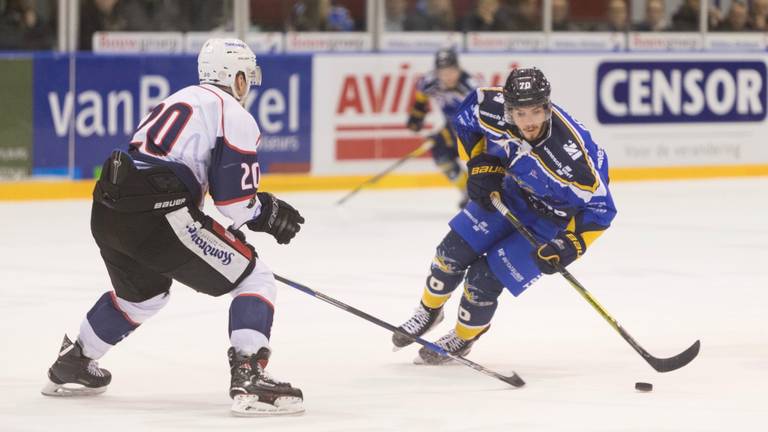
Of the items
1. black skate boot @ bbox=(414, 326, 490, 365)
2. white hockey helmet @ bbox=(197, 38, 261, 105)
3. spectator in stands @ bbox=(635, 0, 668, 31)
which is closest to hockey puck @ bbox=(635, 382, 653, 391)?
black skate boot @ bbox=(414, 326, 490, 365)

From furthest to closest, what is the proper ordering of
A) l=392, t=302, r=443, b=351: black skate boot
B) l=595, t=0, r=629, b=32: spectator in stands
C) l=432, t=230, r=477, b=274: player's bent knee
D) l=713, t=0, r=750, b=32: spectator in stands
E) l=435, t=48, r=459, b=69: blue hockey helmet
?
1. l=713, t=0, r=750, b=32: spectator in stands
2. l=595, t=0, r=629, b=32: spectator in stands
3. l=435, t=48, r=459, b=69: blue hockey helmet
4. l=392, t=302, r=443, b=351: black skate boot
5. l=432, t=230, r=477, b=274: player's bent knee

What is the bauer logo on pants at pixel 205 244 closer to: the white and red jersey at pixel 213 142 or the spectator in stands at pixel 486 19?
the white and red jersey at pixel 213 142

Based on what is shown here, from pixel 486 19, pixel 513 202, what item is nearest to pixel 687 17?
pixel 486 19

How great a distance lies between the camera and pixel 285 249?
308 inches

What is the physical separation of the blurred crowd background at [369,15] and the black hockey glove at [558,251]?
560cm

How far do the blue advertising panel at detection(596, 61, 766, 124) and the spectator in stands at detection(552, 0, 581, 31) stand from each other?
54 cm

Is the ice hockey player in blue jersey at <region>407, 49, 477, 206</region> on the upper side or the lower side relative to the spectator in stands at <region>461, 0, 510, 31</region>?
lower

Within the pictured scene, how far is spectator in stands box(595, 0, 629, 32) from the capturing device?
1173 cm

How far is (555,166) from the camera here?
4.73 meters

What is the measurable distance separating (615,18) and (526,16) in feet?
2.59

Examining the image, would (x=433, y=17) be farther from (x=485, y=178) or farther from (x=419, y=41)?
(x=485, y=178)

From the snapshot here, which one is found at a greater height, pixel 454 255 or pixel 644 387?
pixel 454 255

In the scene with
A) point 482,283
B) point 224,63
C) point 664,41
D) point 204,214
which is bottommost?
point 482,283

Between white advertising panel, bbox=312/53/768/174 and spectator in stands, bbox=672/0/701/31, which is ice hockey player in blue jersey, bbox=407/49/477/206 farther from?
spectator in stands, bbox=672/0/701/31
